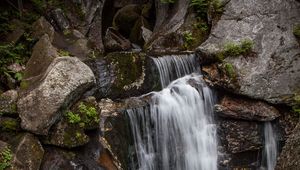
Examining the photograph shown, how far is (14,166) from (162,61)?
188 inches

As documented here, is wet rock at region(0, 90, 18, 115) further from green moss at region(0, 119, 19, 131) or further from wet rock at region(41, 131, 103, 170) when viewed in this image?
wet rock at region(41, 131, 103, 170)

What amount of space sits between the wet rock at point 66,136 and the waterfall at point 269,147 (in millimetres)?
4552

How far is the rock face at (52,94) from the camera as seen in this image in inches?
280

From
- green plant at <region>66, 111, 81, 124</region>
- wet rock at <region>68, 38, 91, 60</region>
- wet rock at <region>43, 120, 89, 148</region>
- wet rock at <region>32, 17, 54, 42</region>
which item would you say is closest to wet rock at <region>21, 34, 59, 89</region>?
green plant at <region>66, 111, 81, 124</region>

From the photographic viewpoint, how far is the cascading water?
8.28 m

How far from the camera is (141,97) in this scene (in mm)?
8961

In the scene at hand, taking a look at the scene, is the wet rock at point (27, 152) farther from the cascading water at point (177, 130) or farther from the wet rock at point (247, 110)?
the wet rock at point (247, 110)

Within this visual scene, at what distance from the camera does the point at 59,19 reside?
12945mm

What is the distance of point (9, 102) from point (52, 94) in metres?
1.05

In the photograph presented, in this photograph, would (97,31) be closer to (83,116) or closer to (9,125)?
(83,116)

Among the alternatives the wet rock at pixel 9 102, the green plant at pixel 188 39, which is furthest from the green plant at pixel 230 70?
the wet rock at pixel 9 102

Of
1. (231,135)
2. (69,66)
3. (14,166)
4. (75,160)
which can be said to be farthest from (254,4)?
(14,166)

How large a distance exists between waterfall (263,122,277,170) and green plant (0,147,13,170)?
601 cm

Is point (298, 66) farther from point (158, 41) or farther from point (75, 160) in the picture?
point (75, 160)
